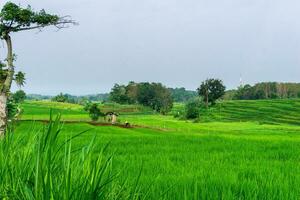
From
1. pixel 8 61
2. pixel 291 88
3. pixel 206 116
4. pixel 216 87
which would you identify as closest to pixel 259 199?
pixel 8 61

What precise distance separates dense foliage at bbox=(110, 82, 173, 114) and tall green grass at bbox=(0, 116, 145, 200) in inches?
4169

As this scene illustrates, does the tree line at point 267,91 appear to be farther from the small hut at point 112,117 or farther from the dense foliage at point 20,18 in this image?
the dense foliage at point 20,18

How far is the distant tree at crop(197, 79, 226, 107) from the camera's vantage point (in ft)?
350

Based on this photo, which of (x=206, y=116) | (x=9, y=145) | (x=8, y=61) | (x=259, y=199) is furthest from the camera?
(x=206, y=116)

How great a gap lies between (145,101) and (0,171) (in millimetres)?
113192

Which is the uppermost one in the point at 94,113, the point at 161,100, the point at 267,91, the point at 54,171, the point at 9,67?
the point at 267,91

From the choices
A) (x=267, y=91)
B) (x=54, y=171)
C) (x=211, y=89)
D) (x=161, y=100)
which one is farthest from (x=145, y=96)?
(x=54, y=171)

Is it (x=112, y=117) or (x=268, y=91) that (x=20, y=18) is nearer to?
(x=112, y=117)

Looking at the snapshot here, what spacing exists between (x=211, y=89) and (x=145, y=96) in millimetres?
17286

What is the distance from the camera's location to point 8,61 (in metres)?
13.0

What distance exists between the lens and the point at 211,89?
10744 cm

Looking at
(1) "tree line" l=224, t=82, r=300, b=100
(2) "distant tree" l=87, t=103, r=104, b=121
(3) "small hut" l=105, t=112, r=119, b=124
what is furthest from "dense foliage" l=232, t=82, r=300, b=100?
(2) "distant tree" l=87, t=103, r=104, b=121

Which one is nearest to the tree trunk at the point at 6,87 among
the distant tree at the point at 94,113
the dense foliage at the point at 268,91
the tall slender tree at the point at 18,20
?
the tall slender tree at the point at 18,20

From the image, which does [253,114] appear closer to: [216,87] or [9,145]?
[216,87]
